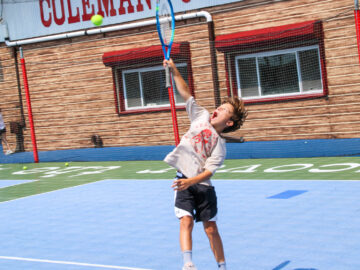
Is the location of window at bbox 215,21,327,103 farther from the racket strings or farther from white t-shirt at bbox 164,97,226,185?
white t-shirt at bbox 164,97,226,185

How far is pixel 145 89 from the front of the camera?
18406 millimetres

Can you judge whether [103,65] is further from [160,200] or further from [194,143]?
[194,143]

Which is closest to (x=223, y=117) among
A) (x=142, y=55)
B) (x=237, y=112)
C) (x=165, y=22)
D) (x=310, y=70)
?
(x=237, y=112)

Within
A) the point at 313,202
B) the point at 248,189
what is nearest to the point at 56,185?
the point at 248,189

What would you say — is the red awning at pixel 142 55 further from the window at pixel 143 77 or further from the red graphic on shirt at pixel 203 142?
the red graphic on shirt at pixel 203 142

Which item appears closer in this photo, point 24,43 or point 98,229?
point 98,229

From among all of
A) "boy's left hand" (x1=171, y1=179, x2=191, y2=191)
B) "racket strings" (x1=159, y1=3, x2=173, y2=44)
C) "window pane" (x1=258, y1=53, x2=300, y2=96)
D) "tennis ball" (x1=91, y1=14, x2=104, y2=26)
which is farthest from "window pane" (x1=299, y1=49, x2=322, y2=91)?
"boy's left hand" (x1=171, y1=179, x2=191, y2=191)

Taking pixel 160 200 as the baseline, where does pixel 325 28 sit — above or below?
above

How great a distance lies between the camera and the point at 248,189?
9.63 metres

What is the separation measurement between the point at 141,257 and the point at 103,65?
529 inches

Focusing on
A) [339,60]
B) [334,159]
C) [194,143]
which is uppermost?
[339,60]

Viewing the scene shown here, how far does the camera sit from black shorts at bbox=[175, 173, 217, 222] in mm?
4543

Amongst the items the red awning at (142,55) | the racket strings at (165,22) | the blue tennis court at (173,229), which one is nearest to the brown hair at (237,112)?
the blue tennis court at (173,229)

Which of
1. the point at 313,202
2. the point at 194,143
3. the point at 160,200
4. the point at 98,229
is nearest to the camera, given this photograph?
the point at 194,143
